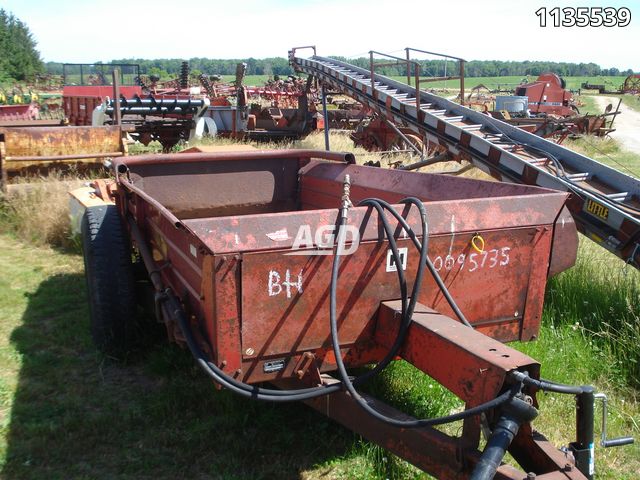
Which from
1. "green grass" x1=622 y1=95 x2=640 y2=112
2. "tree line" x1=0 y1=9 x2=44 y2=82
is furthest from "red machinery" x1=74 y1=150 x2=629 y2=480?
"tree line" x1=0 y1=9 x2=44 y2=82

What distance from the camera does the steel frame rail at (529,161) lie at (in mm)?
5363

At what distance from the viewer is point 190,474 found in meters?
3.20

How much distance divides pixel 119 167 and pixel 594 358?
3.57 meters

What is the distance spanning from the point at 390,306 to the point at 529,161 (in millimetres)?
4519

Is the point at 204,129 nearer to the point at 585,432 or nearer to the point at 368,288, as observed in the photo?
the point at 368,288

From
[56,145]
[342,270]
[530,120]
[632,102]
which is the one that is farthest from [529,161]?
[632,102]

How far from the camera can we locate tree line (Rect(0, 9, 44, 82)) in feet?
196

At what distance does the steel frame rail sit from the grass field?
40 centimetres

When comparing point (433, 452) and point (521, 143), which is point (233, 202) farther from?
point (521, 143)

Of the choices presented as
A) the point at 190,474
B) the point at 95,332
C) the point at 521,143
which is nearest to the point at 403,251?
the point at 190,474

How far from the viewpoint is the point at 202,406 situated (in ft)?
12.4

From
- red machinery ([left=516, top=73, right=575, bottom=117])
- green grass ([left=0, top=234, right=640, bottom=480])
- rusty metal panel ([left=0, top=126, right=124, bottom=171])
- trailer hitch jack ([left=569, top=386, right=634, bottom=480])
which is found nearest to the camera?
trailer hitch jack ([left=569, top=386, right=634, bottom=480])

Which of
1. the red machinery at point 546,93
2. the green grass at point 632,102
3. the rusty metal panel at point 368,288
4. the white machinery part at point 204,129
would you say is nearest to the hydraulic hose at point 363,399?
the rusty metal panel at point 368,288

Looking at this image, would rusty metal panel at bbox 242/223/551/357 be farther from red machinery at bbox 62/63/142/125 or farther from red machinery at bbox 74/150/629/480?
red machinery at bbox 62/63/142/125
